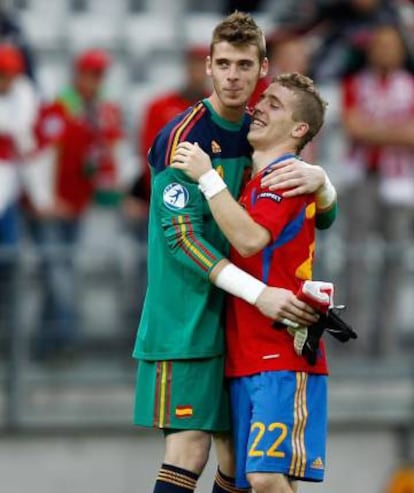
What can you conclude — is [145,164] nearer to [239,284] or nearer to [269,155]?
[269,155]

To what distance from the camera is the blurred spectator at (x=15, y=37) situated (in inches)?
502

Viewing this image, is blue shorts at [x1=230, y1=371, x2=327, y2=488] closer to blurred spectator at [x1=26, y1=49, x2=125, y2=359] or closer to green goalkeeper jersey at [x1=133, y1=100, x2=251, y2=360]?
green goalkeeper jersey at [x1=133, y1=100, x2=251, y2=360]

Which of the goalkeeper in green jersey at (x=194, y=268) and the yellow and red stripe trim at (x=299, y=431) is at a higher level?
the goalkeeper in green jersey at (x=194, y=268)

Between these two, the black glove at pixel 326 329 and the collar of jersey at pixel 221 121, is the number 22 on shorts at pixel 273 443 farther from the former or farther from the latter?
the collar of jersey at pixel 221 121

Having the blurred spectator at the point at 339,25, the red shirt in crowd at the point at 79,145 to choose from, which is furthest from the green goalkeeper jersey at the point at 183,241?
the blurred spectator at the point at 339,25

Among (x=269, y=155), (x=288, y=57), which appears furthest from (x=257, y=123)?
(x=288, y=57)

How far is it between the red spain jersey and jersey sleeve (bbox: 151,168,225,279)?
0.64 ft

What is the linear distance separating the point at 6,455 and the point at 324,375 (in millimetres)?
4015

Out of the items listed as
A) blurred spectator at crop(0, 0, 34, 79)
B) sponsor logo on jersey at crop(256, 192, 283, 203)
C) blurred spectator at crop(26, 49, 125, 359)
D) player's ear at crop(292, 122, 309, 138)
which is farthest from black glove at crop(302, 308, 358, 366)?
blurred spectator at crop(0, 0, 34, 79)

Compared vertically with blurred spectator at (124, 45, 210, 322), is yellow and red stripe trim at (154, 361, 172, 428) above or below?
below

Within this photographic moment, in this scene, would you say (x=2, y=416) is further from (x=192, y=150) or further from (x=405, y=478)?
(x=192, y=150)


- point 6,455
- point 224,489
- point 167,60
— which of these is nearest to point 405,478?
point 6,455

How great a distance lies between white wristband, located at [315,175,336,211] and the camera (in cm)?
818

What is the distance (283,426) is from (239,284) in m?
0.60
